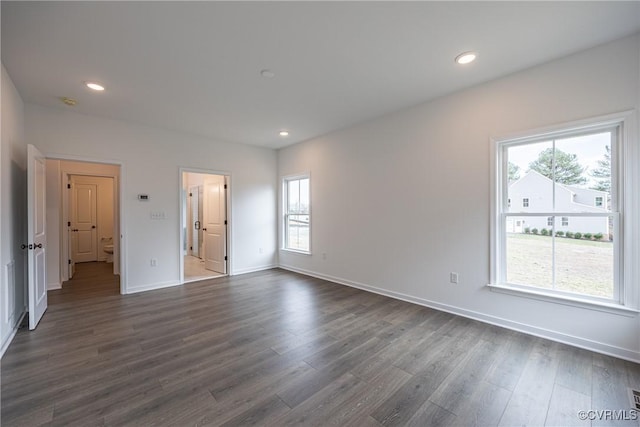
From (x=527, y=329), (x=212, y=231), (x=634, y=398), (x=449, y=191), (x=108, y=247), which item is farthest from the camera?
(x=108, y=247)

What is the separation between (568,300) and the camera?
2.54 meters

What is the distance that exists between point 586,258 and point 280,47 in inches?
139

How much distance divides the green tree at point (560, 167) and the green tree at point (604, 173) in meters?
0.09

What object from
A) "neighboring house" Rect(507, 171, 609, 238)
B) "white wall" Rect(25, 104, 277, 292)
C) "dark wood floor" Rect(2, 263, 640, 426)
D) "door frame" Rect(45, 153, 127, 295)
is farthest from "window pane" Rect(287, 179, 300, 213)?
"neighboring house" Rect(507, 171, 609, 238)

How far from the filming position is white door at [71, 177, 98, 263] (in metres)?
6.95

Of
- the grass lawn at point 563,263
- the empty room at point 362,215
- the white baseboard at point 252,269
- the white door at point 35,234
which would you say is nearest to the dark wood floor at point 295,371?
the empty room at point 362,215

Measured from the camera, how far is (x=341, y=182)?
4824 mm

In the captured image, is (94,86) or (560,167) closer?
(560,167)

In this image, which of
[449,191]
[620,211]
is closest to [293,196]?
[449,191]

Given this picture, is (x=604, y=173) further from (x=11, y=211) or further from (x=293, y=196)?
(x=11, y=211)

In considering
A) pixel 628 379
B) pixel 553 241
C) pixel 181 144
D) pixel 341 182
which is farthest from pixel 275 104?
pixel 628 379

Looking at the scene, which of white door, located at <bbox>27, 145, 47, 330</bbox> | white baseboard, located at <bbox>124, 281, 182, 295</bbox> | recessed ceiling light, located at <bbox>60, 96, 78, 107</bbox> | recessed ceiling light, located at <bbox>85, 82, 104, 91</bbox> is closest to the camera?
white door, located at <bbox>27, 145, 47, 330</bbox>

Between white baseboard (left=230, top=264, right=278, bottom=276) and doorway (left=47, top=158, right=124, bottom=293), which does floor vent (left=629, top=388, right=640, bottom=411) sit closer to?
white baseboard (left=230, top=264, right=278, bottom=276)

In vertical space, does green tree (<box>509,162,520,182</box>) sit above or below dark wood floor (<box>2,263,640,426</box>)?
above
